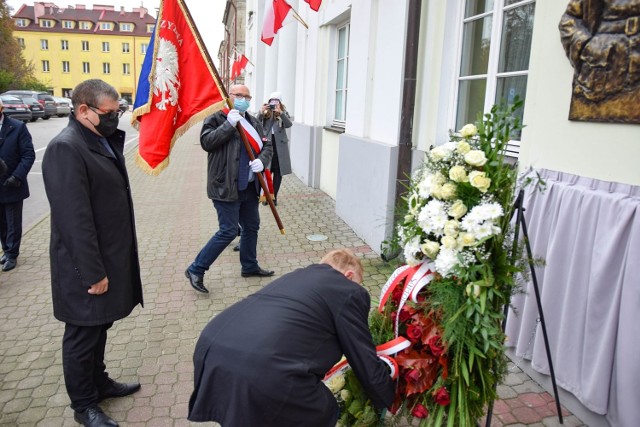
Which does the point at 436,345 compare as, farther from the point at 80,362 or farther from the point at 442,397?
the point at 80,362

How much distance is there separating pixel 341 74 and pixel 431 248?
786cm

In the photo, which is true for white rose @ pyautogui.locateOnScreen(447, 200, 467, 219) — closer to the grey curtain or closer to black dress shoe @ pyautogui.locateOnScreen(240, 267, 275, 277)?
the grey curtain

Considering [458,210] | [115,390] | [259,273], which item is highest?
[458,210]

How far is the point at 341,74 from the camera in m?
9.63

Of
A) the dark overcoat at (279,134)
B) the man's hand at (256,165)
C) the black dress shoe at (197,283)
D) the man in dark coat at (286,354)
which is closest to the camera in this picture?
the man in dark coat at (286,354)

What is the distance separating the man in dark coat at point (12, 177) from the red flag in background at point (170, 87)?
236 centimetres

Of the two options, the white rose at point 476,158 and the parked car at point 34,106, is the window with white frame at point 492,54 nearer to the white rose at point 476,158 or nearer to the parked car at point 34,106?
the white rose at point 476,158

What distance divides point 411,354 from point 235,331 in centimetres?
85

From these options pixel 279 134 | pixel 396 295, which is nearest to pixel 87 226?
pixel 396 295

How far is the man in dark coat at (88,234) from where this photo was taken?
270cm

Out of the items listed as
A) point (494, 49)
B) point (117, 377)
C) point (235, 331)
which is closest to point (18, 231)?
point (117, 377)

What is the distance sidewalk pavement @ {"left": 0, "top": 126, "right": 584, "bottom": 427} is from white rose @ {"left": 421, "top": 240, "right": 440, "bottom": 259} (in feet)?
4.87

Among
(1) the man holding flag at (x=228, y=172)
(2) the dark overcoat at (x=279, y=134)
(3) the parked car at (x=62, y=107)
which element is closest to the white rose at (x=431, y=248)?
(1) the man holding flag at (x=228, y=172)

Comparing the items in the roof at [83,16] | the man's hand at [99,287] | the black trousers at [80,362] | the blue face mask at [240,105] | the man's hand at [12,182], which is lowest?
the black trousers at [80,362]
